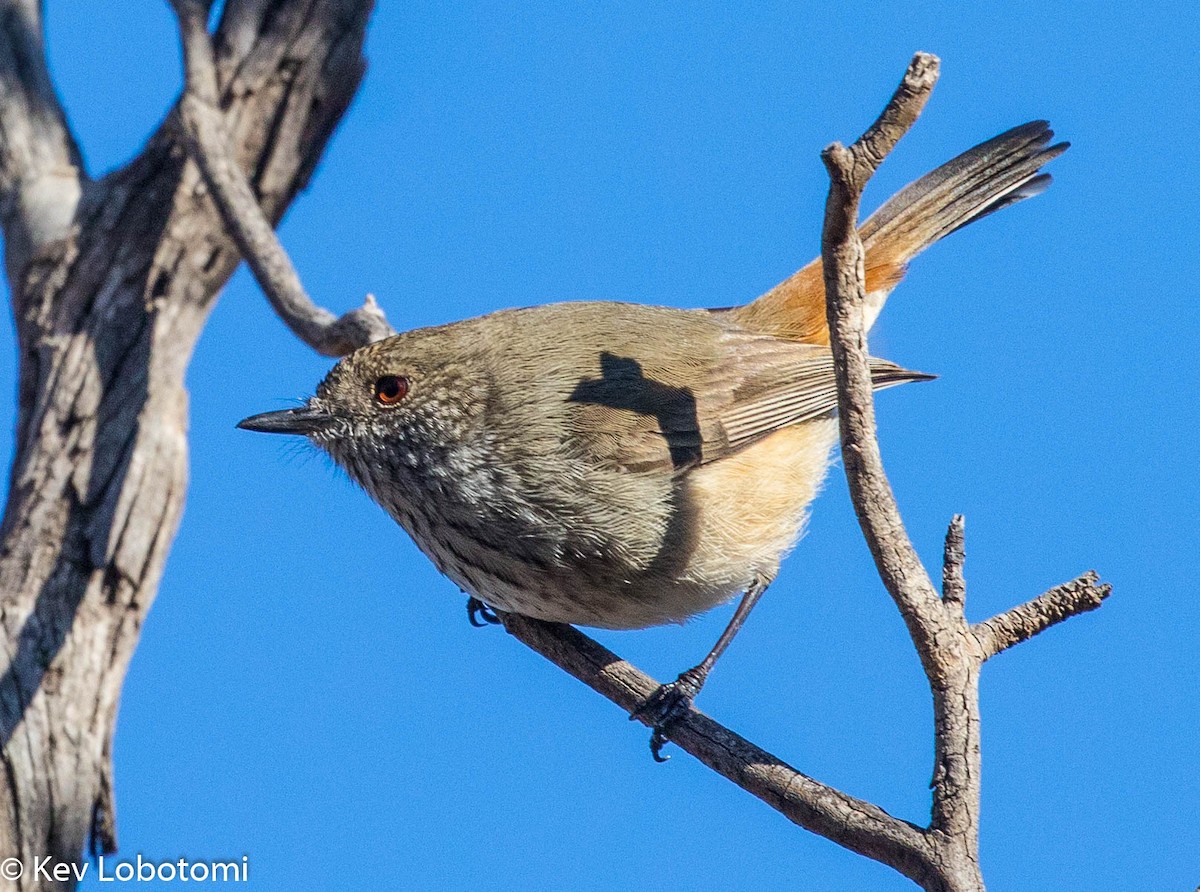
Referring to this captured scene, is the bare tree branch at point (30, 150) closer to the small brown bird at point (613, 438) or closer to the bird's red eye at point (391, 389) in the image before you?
the small brown bird at point (613, 438)

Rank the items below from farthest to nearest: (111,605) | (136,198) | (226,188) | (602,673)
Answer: (136,198) → (226,188) → (111,605) → (602,673)

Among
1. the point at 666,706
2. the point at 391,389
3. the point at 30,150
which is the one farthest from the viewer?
the point at 30,150

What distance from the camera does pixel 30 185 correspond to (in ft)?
20.0

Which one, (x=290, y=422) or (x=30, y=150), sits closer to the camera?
(x=290, y=422)

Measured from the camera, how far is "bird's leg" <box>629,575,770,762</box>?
4469mm

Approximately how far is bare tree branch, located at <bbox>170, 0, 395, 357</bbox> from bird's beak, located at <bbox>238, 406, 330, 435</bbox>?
1.98 ft

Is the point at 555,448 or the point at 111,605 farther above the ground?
the point at 555,448

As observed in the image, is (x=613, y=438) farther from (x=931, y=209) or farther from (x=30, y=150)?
(x=30, y=150)

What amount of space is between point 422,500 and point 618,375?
2.96 feet

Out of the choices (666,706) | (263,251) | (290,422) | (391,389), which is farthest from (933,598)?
(263,251)

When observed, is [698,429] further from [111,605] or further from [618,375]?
[111,605]

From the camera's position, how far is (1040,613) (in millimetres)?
3426

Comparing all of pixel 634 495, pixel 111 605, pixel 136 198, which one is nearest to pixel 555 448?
pixel 634 495

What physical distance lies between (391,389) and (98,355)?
1622mm
